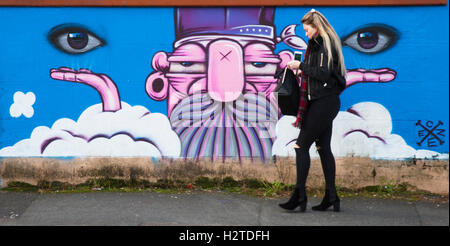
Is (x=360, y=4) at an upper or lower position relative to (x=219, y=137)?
upper

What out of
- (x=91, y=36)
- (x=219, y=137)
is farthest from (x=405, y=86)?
(x=91, y=36)

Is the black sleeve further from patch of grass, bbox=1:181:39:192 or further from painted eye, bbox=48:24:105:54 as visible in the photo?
patch of grass, bbox=1:181:39:192

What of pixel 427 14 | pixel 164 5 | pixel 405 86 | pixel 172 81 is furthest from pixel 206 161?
pixel 427 14

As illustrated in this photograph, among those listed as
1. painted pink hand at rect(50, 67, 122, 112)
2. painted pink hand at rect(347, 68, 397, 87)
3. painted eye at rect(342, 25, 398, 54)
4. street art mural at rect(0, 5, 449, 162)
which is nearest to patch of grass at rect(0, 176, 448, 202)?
street art mural at rect(0, 5, 449, 162)

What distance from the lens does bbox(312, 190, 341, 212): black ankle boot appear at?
199 inches

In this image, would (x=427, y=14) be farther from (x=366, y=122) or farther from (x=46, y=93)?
(x=46, y=93)

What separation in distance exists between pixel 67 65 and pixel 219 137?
1.66 m

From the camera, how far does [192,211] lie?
202 inches

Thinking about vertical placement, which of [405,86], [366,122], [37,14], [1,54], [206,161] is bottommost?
[206,161]

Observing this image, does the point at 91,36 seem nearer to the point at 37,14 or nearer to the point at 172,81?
the point at 37,14

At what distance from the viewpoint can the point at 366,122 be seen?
5594 mm

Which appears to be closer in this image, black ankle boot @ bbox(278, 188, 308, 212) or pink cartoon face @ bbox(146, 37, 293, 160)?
black ankle boot @ bbox(278, 188, 308, 212)

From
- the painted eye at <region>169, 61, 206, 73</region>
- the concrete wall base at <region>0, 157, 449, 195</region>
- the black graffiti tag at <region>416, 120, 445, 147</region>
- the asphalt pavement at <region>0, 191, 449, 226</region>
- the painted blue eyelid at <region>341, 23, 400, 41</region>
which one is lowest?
the asphalt pavement at <region>0, 191, 449, 226</region>

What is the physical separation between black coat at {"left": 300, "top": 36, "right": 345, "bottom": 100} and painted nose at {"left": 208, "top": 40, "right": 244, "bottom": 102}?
0.92 m
